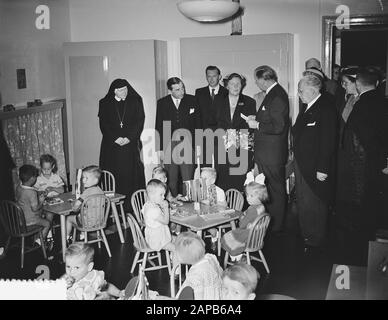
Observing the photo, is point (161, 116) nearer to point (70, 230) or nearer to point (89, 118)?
point (89, 118)

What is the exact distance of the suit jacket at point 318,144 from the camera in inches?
197

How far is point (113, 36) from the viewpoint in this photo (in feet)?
26.5

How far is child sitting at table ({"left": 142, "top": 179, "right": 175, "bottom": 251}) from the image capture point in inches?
175

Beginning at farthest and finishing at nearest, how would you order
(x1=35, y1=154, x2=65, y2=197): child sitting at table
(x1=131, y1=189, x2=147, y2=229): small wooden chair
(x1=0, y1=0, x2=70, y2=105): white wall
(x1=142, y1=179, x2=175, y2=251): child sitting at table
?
(x1=0, y1=0, x2=70, y2=105): white wall → (x1=35, y1=154, x2=65, y2=197): child sitting at table → (x1=131, y1=189, x2=147, y2=229): small wooden chair → (x1=142, y1=179, x2=175, y2=251): child sitting at table

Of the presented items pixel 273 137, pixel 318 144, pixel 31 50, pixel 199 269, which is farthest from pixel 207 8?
pixel 31 50

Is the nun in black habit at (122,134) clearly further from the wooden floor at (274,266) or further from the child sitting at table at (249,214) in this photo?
the child sitting at table at (249,214)

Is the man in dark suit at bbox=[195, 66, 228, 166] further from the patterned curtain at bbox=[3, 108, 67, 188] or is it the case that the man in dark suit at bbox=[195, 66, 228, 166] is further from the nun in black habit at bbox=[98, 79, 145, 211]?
the patterned curtain at bbox=[3, 108, 67, 188]

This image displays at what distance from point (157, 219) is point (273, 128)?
74.1 inches

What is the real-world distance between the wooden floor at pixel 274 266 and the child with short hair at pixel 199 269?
114 cm

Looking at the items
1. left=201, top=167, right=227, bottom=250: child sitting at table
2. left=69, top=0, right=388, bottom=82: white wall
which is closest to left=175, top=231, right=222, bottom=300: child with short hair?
left=201, top=167, right=227, bottom=250: child sitting at table

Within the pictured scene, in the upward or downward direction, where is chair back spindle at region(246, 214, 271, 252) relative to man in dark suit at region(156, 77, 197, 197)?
downward

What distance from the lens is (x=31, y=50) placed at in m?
6.95

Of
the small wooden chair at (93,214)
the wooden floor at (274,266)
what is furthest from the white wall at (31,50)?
the wooden floor at (274,266)
